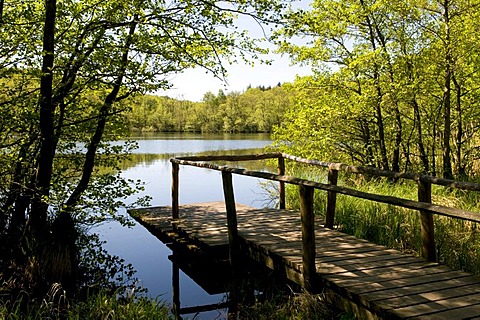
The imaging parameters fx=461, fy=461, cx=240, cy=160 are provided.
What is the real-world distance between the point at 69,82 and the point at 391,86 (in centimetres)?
662

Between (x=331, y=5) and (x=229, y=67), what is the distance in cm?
488

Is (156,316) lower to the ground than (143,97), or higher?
lower

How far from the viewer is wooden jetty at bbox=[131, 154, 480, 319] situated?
3.56m

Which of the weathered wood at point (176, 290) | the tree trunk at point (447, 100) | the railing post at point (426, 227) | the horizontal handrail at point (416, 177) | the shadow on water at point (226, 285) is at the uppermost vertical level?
the tree trunk at point (447, 100)

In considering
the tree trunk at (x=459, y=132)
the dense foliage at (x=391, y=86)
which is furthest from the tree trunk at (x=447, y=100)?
the tree trunk at (x=459, y=132)

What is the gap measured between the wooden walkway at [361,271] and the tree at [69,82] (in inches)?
71.5

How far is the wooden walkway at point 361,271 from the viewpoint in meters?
3.53

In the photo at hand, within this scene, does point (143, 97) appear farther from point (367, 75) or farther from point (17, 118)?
point (367, 75)

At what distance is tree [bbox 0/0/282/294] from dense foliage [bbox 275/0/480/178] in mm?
4301

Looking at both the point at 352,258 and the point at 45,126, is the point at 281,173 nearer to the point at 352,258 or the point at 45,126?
the point at 352,258

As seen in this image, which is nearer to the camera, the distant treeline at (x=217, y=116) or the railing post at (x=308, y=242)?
the railing post at (x=308, y=242)

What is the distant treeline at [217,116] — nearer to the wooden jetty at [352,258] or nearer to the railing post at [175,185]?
the railing post at [175,185]

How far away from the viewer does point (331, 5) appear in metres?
10.7

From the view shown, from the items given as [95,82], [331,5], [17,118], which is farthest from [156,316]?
[331,5]
